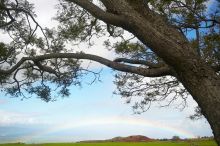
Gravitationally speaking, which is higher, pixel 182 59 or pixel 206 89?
pixel 182 59

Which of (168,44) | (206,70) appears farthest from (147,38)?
(206,70)

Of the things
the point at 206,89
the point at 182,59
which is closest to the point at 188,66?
the point at 182,59

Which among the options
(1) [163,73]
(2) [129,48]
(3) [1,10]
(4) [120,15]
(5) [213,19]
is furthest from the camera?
(2) [129,48]

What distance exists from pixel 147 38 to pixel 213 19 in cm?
535

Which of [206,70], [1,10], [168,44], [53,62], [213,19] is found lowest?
[206,70]

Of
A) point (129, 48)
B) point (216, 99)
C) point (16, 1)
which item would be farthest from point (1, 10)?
point (216, 99)

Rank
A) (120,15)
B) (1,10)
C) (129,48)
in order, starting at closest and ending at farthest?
(120,15) → (1,10) → (129,48)

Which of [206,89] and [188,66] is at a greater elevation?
[188,66]

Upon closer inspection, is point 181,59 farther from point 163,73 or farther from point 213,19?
point 213,19

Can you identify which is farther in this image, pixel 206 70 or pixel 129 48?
pixel 129 48

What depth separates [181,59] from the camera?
5.02 m

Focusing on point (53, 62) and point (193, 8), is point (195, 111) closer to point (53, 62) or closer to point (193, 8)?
point (193, 8)

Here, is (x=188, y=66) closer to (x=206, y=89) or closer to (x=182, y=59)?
(x=182, y=59)

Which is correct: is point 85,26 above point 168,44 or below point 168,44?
above
